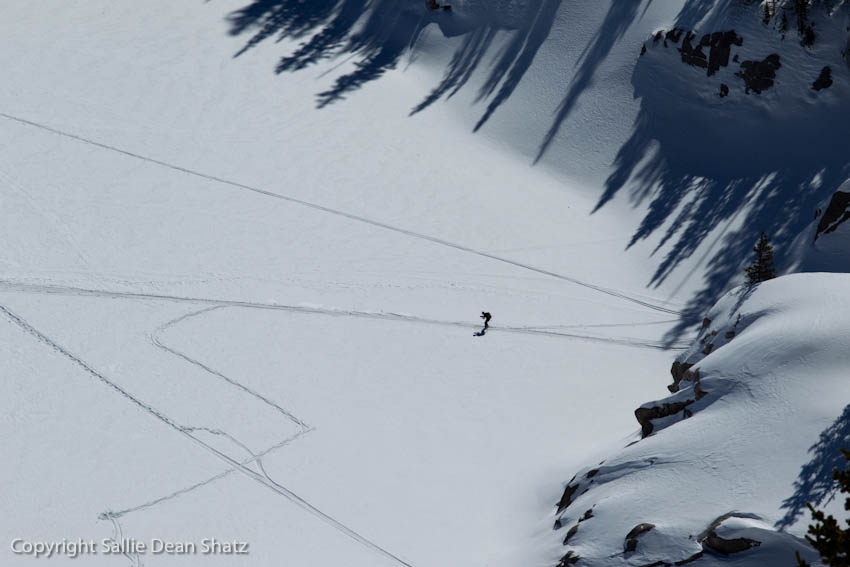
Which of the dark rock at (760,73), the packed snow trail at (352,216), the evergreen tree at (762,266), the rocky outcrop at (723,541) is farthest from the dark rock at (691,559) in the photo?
the dark rock at (760,73)

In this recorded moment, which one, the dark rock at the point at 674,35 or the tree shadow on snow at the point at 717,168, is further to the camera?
the dark rock at the point at 674,35

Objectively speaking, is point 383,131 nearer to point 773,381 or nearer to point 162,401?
point 162,401

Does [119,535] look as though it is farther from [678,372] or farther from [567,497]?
[678,372]

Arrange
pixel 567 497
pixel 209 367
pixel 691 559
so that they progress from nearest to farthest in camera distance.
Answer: pixel 691 559 → pixel 567 497 → pixel 209 367

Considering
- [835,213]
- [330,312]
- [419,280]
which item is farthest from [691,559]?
[835,213]

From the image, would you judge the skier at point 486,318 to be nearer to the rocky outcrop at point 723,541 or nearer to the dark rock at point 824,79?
the rocky outcrop at point 723,541
